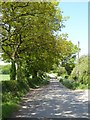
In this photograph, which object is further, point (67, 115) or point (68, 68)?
point (68, 68)

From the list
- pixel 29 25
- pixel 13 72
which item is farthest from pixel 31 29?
pixel 13 72

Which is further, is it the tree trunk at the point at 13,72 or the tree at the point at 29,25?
the tree trunk at the point at 13,72

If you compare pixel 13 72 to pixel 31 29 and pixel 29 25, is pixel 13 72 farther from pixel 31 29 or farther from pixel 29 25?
pixel 29 25

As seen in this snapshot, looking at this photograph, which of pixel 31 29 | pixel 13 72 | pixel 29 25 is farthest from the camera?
pixel 13 72

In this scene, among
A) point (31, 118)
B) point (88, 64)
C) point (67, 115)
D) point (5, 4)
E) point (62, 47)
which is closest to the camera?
point (31, 118)

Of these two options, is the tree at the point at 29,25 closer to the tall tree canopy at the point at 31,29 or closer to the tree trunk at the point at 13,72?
the tall tree canopy at the point at 31,29

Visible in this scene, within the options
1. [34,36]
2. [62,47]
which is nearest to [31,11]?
[34,36]

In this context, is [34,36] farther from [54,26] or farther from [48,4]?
[48,4]

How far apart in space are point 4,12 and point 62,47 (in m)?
8.09

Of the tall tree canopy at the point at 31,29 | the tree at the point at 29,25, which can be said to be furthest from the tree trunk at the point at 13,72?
the tree at the point at 29,25

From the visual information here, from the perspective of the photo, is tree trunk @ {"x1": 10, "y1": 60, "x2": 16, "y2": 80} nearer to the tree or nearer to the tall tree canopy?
the tall tree canopy

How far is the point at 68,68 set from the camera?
6297 centimetres

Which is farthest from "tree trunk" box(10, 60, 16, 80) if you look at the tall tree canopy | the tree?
the tree

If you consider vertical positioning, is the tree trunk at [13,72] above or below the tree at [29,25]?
below
